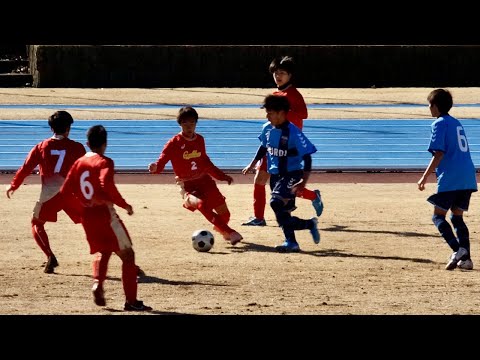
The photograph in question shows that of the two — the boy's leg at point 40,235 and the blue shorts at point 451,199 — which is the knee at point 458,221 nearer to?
the blue shorts at point 451,199

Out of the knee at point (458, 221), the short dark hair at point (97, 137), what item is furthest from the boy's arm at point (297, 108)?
the short dark hair at point (97, 137)

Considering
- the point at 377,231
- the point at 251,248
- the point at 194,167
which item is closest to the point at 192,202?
the point at 194,167

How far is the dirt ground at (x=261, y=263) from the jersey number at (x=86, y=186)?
33.0 inches

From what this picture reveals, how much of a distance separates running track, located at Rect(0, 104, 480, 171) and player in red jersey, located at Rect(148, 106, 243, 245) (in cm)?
678

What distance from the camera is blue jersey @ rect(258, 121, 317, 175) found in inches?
365

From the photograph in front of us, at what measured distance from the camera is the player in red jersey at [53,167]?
831 cm

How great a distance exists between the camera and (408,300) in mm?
7133

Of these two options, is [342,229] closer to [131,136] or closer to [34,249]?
[34,249]

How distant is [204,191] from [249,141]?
1096 centimetres

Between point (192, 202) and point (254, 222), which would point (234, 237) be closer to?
point (192, 202)

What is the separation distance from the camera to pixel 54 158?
8336mm
